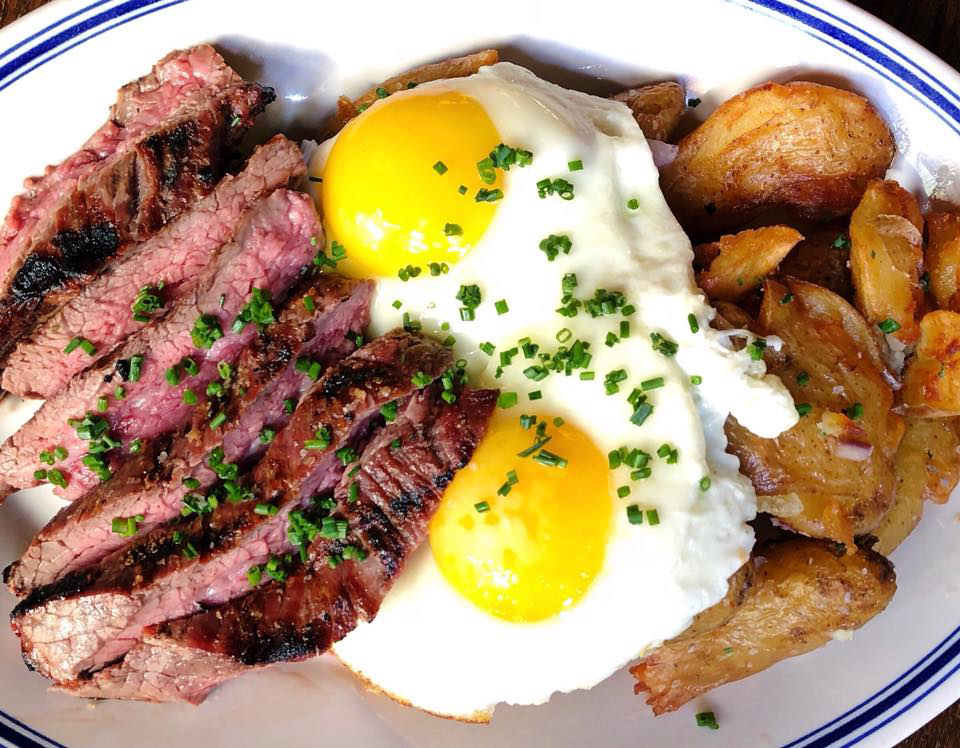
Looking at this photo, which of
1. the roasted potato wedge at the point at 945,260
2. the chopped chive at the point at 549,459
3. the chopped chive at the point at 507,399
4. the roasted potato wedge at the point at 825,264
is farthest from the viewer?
the roasted potato wedge at the point at 825,264

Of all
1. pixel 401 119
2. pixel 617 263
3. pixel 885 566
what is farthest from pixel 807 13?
pixel 885 566

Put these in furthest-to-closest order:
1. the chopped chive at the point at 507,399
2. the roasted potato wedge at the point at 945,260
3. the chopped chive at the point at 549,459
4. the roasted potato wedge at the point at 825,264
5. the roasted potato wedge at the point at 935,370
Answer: the roasted potato wedge at the point at 825,264 → the roasted potato wedge at the point at 945,260 → the roasted potato wedge at the point at 935,370 → the chopped chive at the point at 507,399 → the chopped chive at the point at 549,459

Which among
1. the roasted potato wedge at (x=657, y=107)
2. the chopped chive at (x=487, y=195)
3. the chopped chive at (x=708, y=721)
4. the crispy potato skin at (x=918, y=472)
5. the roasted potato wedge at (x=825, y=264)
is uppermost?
the roasted potato wedge at (x=657, y=107)

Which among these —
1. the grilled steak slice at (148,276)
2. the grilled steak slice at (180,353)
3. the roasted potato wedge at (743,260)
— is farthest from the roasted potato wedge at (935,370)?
the grilled steak slice at (148,276)

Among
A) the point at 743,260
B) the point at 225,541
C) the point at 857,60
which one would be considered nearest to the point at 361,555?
the point at 225,541

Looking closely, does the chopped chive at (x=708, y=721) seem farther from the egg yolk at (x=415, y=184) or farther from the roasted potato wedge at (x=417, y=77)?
the roasted potato wedge at (x=417, y=77)

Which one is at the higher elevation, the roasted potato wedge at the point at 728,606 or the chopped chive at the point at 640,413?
the chopped chive at the point at 640,413

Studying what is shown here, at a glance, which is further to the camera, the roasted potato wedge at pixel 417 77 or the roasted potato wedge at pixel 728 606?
the roasted potato wedge at pixel 417 77
